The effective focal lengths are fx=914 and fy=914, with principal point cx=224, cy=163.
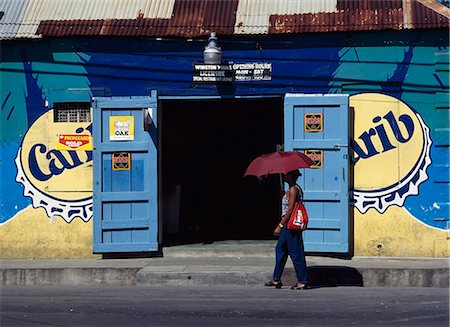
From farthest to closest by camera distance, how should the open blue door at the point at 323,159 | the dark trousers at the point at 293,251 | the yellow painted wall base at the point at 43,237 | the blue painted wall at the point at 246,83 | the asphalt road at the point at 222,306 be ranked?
the yellow painted wall base at the point at 43,237
the blue painted wall at the point at 246,83
the open blue door at the point at 323,159
the dark trousers at the point at 293,251
the asphalt road at the point at 222,306

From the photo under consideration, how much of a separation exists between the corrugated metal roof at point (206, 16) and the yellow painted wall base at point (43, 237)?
3.01 metres

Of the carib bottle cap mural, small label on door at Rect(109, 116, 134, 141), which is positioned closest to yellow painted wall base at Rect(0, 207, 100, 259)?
small label on door at Rect(109, 116, 134, 141)

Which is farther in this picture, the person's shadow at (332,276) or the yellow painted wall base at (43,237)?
the yellow painted wall base at (43,237)

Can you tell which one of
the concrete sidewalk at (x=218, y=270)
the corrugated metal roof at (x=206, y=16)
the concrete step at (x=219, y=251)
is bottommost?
the concrete sidewalk at (x=218, y=270)

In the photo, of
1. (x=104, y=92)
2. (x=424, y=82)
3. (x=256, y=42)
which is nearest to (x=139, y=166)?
(x=104, y=92)

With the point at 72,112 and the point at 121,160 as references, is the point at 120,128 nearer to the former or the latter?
the point at 121,160

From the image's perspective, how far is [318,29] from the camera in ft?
47.3

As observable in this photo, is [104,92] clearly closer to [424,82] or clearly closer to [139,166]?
[139,166]

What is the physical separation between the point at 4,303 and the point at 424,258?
6.53 meters

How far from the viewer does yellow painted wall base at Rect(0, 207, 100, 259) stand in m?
15.0

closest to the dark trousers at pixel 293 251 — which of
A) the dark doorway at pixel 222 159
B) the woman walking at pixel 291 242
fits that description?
the woman walking at pixel 291 242

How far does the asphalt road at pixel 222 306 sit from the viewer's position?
10.1m

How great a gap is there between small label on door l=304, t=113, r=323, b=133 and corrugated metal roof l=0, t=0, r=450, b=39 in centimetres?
135

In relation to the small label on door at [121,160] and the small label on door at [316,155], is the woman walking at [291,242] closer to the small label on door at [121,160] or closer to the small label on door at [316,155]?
the small label on door at [316,155]
